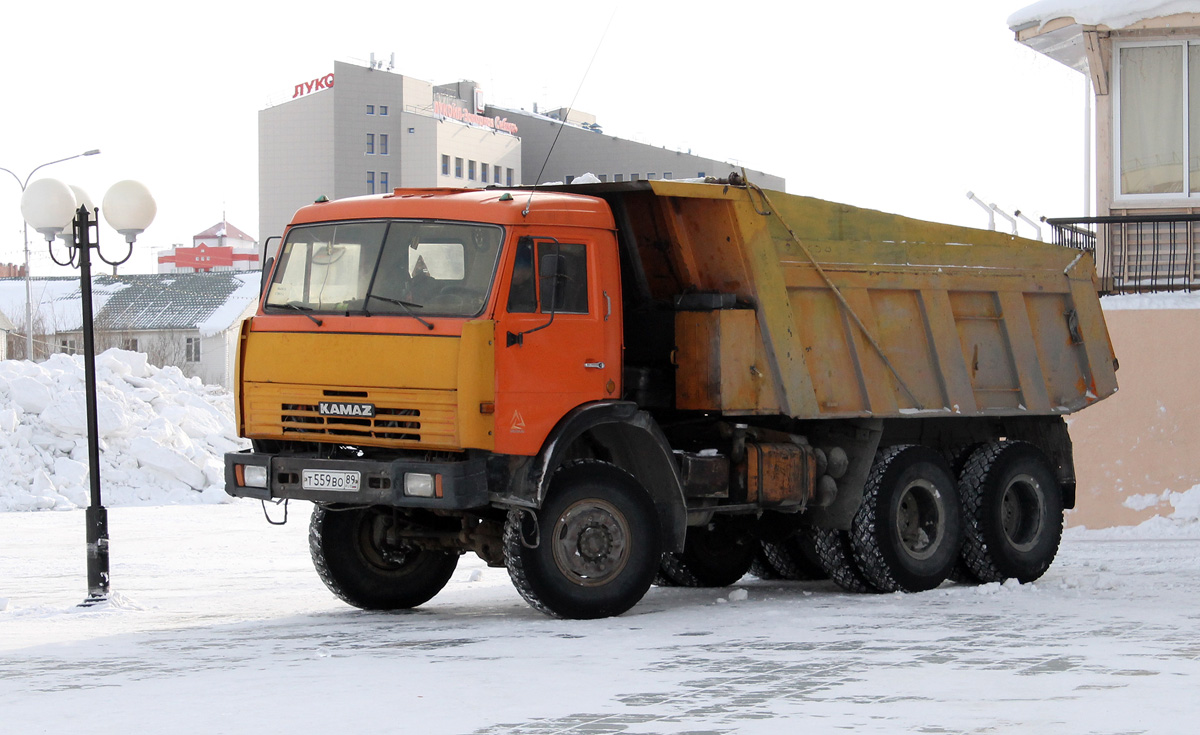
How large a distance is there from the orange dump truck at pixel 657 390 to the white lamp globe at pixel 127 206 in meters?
2.41

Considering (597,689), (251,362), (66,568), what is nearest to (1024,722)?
(597,689)

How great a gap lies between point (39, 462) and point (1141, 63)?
1619 centimetres

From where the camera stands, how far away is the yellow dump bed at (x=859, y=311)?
11.4 meters

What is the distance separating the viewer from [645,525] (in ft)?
34.8

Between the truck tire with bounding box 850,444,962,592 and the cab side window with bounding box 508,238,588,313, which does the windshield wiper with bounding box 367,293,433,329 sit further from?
the truck tire with bounding box 850,444,962,592

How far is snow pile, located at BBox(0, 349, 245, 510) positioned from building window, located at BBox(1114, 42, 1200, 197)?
1328 cm

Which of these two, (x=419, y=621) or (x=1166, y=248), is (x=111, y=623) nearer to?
(x=419, y=621)

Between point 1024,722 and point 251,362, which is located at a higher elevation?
point 251,362

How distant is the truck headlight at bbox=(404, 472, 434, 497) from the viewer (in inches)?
384

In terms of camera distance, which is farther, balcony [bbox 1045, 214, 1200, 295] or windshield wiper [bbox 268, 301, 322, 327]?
balcony [bbox 1045, 214, 1200, 295]

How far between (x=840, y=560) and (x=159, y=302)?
68530mm

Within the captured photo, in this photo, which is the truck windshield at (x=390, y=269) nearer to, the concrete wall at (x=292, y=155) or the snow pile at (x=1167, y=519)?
the snow pile at (x=1167, y=519)

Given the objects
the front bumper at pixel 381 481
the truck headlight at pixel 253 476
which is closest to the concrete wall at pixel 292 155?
the truck headlight at pixel 253 476

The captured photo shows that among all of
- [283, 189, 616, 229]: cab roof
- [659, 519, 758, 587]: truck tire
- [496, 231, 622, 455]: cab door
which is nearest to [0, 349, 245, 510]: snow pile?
[659, 519, 758, 587]: truck tire
